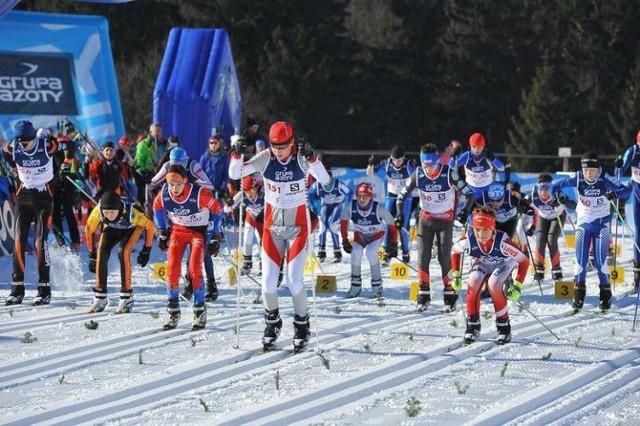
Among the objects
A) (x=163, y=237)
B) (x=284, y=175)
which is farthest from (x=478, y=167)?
(x=284, y=175)

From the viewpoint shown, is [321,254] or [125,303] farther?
[321,254]

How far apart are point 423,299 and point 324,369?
3.72 m

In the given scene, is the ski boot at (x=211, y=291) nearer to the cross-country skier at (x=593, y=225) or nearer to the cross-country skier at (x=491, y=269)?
the cross-country skier at (x=491, y=269)

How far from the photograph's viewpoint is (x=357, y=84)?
4594cm

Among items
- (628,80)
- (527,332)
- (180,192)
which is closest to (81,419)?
(180,192)

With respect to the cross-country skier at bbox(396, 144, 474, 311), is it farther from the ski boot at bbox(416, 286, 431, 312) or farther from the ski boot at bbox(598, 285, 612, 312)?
the ski boot at bbox(598, 285, 612, 312)

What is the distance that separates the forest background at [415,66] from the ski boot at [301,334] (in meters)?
33.0

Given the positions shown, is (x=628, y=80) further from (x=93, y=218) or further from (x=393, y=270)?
(x=93, y=218)

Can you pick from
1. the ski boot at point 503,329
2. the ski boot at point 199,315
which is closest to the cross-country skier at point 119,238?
the ski boot at point 199,315

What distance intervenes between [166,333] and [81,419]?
343 cm

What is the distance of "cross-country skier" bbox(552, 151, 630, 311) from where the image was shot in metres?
13.0

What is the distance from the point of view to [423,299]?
12.9 m

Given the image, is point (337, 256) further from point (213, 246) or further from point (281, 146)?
point (281, 146)

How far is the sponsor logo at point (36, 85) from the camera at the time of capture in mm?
21828
